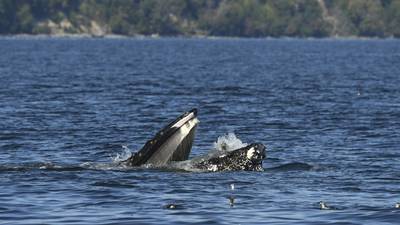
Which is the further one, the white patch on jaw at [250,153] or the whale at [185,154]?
the white patch on jaw at [250,153]

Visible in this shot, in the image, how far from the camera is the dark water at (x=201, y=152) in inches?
895

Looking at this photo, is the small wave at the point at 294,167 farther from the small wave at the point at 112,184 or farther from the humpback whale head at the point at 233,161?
the small wave at the point at 112,184

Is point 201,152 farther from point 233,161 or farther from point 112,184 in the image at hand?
point 112,184

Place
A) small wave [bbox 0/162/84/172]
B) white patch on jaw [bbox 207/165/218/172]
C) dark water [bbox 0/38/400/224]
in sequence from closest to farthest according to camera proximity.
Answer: dark water [bbox 0/38/400/224] < white patch on jaw [bbox 207/165/218/172] < small wave [bbox 0/162/84/172]

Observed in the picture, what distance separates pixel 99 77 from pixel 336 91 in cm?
2201

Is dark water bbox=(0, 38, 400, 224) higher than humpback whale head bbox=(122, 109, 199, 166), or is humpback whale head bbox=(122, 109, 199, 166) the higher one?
humpback whale head bbox=(122, 109, 199, 166)

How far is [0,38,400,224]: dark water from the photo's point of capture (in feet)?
74.6

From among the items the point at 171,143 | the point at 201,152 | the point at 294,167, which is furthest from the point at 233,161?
the point at 201,152

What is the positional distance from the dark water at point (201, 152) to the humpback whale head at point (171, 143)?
346 millimetres

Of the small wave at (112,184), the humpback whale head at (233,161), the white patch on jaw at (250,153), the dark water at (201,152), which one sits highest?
the white patch on jaw at (250,153)

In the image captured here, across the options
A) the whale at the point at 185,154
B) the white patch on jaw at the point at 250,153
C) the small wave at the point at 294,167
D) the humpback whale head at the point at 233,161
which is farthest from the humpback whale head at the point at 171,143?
the small wave at the point at 294,167

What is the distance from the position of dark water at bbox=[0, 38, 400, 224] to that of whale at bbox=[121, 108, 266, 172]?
0.34m

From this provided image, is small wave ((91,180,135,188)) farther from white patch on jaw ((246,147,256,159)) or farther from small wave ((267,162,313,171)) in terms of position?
small wave ((267,162,313,171))

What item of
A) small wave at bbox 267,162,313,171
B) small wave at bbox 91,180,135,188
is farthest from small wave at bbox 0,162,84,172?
small wave at bbox 267,162,313,171
